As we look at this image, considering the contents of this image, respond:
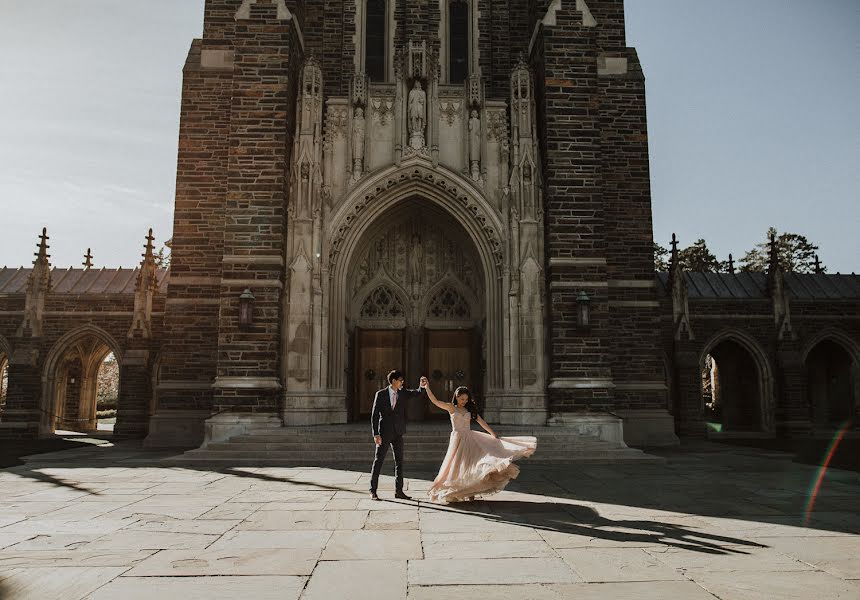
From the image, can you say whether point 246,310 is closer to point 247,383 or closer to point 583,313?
point 247,383

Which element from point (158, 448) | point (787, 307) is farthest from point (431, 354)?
point (787, 307)

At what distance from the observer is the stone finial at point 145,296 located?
62.8ft

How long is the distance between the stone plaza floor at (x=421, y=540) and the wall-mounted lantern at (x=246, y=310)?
4.40 m

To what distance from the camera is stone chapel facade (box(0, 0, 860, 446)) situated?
1359 centimetres

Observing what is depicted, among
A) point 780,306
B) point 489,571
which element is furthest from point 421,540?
point 780,306

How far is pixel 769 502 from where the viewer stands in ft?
Result: 24.3

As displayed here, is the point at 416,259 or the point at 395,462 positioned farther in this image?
the point at 416,259

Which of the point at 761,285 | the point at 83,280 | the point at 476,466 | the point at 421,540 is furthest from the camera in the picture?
the point at 761,285

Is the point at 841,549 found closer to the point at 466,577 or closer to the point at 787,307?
the point at 466,577

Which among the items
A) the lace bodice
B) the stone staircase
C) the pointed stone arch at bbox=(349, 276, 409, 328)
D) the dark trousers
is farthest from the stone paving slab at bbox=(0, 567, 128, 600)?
the pointed stone arch at bbox=(349, 276, 409, 328)

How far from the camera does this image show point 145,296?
19.3m

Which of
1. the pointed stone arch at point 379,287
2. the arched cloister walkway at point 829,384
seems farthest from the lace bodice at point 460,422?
the arched cloister walkway at point 829,384

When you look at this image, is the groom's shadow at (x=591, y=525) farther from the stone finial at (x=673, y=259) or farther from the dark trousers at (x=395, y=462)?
the stone finial at (x=673, y=259)

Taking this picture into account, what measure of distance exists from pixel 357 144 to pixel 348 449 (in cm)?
676
